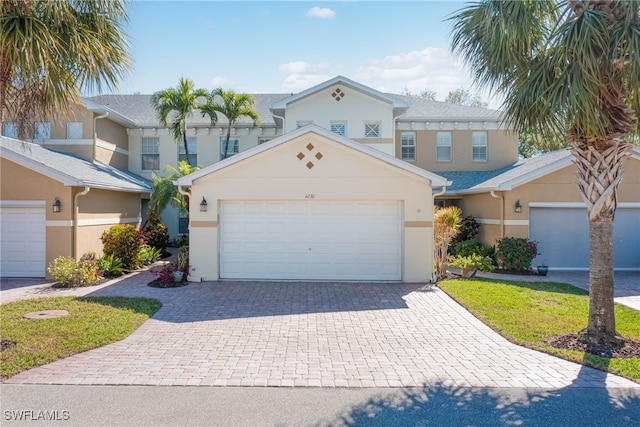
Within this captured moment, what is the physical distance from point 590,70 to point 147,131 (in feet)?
62.8

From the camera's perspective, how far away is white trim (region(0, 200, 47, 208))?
1220cm

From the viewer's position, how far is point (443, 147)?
20.1m

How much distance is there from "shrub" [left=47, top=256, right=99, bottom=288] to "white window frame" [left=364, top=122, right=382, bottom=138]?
12.3m

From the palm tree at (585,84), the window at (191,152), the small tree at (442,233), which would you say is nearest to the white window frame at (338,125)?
the window at (191,152)

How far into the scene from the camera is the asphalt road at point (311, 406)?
172 inches

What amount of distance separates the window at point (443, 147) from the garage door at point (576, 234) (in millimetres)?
6668

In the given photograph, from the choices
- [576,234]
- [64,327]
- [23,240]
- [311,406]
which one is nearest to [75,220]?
[23,240]

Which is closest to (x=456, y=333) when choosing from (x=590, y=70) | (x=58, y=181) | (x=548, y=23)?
(x=590, y=70)

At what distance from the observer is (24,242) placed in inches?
488

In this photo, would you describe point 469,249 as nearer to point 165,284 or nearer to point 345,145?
point 345,145

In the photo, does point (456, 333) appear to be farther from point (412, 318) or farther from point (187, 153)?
point (187, 153)

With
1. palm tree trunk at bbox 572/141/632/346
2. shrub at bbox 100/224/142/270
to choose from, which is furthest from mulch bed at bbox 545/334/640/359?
shrub at bbox 100/224/142/270

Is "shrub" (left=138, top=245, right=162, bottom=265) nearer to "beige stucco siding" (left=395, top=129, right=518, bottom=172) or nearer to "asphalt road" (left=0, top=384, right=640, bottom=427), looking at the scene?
"asphalt road" (left=0, top=384, right=640, bottom=427)

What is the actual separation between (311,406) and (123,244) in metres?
11.0
